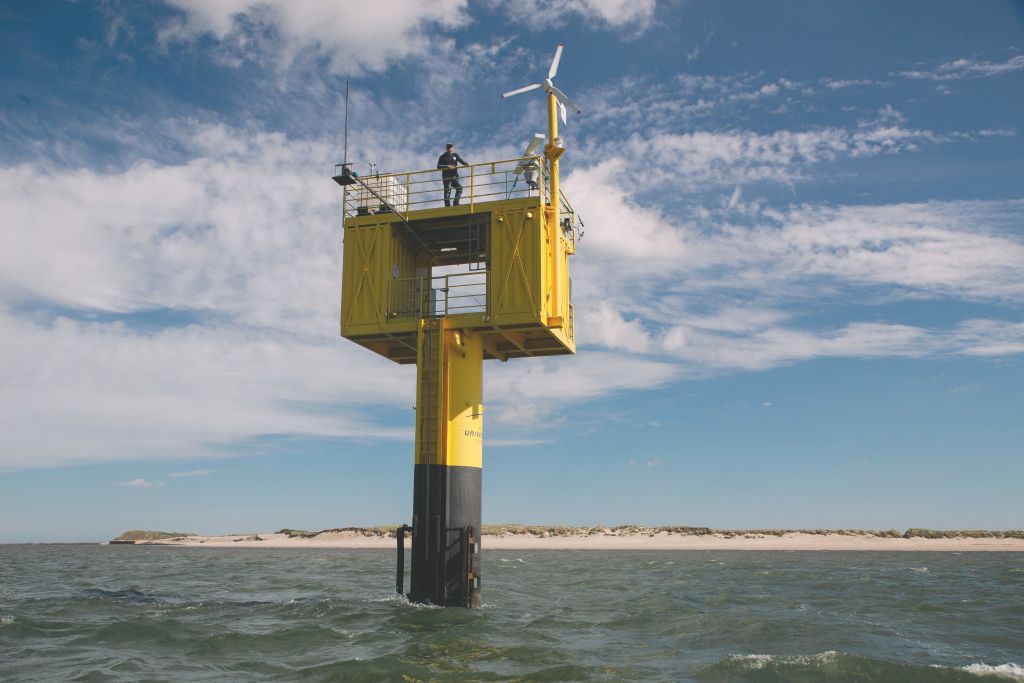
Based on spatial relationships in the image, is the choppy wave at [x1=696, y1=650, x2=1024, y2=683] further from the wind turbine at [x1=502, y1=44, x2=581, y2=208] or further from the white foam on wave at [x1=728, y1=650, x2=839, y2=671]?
the wind turbine at [x1=502, y1=44, x2=581, y2=208]

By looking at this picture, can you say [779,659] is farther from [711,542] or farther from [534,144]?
[711,542]

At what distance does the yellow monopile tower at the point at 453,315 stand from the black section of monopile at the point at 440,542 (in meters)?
0.03

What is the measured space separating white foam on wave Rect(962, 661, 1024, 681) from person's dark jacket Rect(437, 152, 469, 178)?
1873cm

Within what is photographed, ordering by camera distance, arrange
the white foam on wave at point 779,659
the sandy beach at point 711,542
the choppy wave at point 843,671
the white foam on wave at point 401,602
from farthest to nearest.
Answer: the sandy beach at point 711,542
the white foam on wave at point 401,602
the white foam on wave at point 779,659
the choppy wave at point 843,671

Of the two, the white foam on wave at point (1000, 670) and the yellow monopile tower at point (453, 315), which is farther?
the yellow monopile tower at point (453, 315)

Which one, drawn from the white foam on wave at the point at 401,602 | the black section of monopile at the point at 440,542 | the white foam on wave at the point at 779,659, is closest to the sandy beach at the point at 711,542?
the white foam on wave at the point at 401,602

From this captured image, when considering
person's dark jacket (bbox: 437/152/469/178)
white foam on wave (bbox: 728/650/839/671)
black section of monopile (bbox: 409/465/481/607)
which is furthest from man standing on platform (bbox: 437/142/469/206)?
white foam on wave (bbox: 728/650/839/671)

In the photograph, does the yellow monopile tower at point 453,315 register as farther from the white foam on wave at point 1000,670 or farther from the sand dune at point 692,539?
the sand dune at point 692,539

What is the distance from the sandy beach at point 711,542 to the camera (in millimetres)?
71312

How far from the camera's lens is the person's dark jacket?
2452cm

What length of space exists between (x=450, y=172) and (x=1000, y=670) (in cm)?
1928

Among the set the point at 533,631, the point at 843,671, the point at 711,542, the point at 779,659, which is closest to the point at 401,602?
the point at 533,631

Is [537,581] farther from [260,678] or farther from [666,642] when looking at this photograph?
[260,678]

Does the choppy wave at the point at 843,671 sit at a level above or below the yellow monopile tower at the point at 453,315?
below
